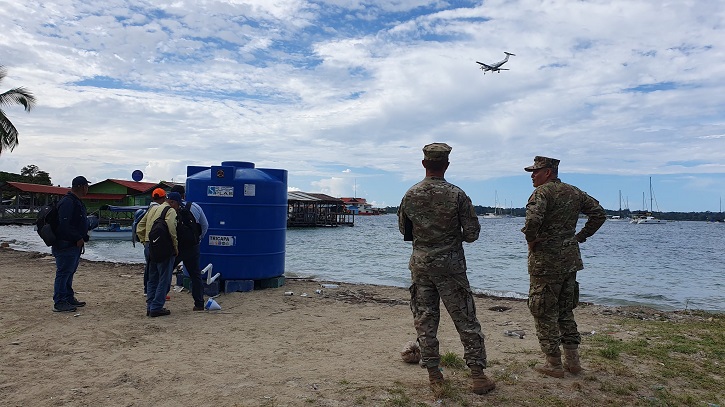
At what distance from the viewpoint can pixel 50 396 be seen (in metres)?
4.05

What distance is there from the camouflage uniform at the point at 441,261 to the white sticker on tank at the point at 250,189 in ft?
18.4

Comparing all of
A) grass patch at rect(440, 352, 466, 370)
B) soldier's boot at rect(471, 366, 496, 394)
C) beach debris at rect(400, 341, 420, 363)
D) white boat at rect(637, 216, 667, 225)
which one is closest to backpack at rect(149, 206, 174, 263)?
beach debris at rect(400, 341, 420, 363)

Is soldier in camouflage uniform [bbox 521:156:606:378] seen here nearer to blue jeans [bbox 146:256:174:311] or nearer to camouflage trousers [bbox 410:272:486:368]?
camouflage trousers [bbox 410:272:486:368]

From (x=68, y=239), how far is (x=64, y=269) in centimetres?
50

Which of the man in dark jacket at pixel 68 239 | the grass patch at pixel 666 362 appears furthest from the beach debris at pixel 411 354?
the man in dark jacket at pixel 68 239

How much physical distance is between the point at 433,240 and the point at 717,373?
3.42 meters

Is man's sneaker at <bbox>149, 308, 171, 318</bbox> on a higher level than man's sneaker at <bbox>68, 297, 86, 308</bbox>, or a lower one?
lower

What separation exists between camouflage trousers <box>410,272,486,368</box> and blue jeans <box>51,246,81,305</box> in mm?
5465

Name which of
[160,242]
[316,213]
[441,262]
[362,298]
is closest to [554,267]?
[441,262]

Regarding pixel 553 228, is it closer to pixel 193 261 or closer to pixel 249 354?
pixel 249 354

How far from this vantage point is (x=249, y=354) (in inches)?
212

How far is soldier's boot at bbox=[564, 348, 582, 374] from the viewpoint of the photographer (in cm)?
465

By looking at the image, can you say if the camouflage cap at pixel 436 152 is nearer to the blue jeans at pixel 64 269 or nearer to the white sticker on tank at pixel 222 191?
the blue jeans at pixel 64 269

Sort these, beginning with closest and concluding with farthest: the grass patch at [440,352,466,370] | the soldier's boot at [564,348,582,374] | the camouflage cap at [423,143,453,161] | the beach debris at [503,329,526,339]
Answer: the camouflage cap at [423,143,453,161]
the soldier's boot at [564,348,582,374]
the grass patch at [440,352,466,370]
the beach debris at [503,329,526,339]
